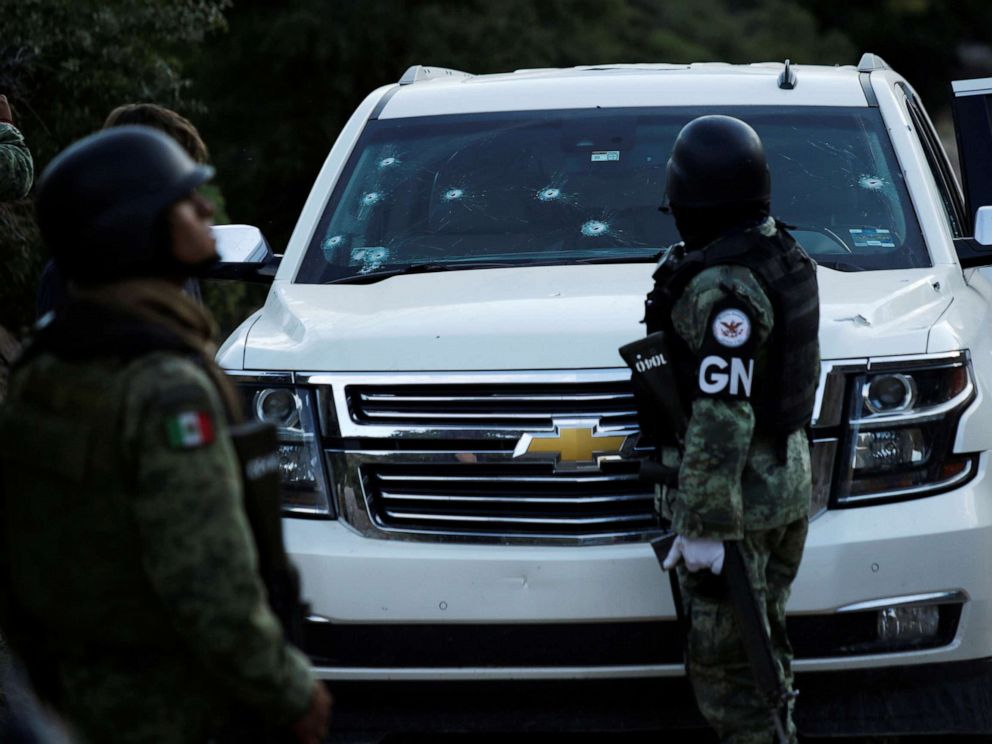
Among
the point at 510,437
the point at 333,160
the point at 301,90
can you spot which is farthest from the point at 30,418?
the point at 301,90

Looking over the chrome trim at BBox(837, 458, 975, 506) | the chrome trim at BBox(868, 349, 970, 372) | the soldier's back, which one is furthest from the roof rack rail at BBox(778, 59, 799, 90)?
the soldier's back

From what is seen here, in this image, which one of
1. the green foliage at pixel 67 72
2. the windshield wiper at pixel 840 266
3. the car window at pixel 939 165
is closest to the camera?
the windshield wiper at pixel 840 266

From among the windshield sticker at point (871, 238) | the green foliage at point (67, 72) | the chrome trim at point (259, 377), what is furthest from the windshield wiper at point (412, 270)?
the green foliage at point (67, 72)

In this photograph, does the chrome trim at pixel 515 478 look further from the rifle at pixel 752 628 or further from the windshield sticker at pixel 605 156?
the windshield sticker at pixel 605 156

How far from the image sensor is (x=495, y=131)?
5840 mm

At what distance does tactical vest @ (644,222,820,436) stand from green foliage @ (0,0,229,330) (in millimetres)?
6758

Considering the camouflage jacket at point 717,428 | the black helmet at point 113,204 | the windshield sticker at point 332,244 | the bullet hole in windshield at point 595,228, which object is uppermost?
the black helmet at point 113,204

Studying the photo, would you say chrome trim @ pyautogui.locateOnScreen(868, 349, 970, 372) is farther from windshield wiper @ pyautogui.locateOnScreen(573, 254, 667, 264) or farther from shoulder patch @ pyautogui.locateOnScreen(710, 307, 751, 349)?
windshield wiper @ pyautogui.locateOnScreen(573, 254, 667, 264)

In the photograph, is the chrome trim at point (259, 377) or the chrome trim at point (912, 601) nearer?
the chrome trim at point (912, 601)

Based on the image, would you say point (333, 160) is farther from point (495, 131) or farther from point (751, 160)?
point (751, 160)

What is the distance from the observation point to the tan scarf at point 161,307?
2.54 metres

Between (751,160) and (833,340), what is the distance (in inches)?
25.6

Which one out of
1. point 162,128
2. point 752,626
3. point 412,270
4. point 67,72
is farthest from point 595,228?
point 67,72

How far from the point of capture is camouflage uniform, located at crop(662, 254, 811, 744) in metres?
3.67
